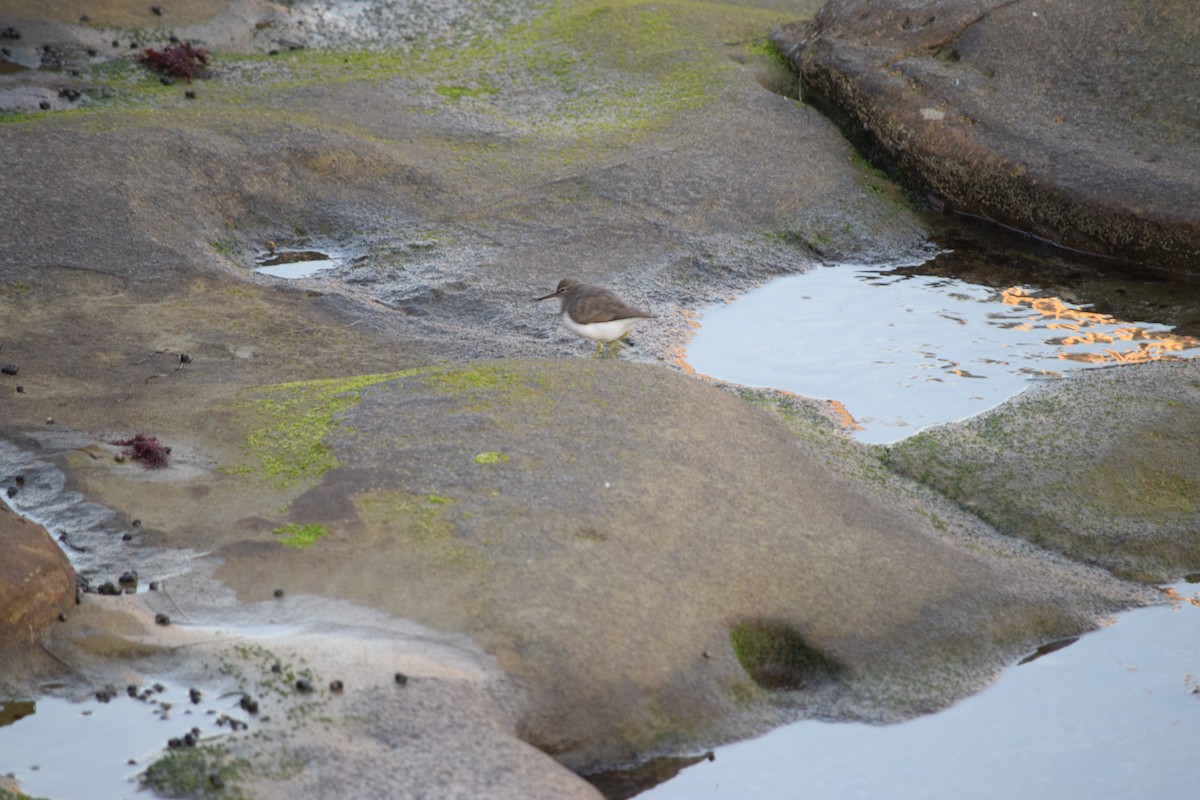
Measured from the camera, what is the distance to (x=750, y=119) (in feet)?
41.8

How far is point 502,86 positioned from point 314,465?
25.8ft

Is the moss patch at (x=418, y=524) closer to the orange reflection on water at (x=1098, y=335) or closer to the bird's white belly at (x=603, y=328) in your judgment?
the bird's white belly at (x=603, y=328)

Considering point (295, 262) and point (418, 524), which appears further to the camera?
point (295, 262)

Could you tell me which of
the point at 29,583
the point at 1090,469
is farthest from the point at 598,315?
the point at 29,583

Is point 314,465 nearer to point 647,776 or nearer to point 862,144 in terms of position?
point 647,776

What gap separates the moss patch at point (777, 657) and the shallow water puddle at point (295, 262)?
561 cm

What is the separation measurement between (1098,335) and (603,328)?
4.02 metres

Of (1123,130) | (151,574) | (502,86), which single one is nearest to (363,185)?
(502,86)

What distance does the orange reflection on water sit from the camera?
30.7ft

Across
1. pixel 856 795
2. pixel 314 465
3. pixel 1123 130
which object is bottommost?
pixel 856 795

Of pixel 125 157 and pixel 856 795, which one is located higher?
pixel 125 157

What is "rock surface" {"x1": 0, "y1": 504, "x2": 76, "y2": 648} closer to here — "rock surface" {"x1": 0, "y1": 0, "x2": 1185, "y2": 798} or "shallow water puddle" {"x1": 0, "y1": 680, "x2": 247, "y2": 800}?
"rock surface" {"x1": 0, "y1": 0, "x2": 1185, "y2": 798}

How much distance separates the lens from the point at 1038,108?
1221 cm

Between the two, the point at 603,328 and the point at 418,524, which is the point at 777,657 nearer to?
the point at 418,524
